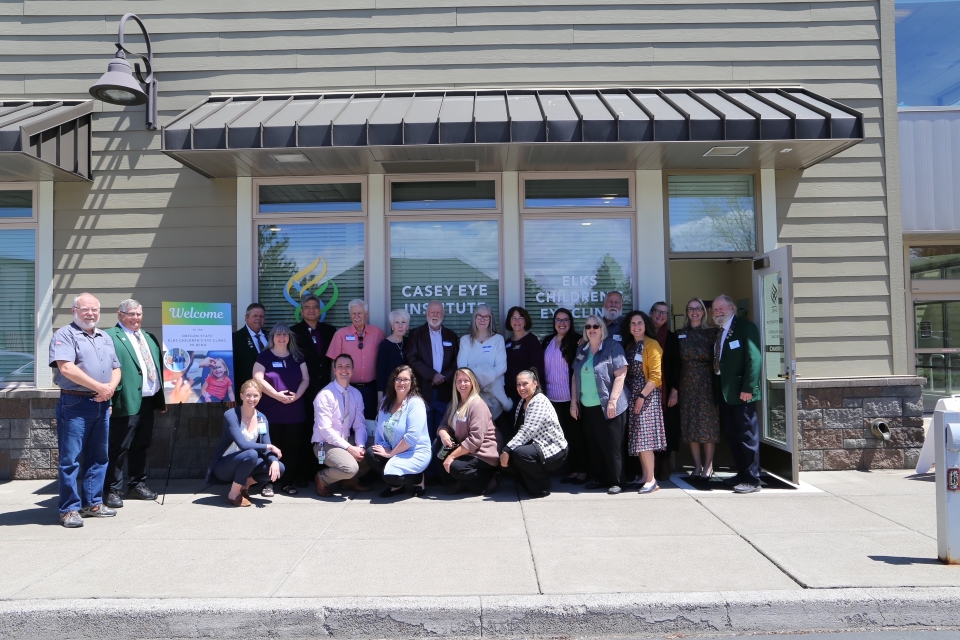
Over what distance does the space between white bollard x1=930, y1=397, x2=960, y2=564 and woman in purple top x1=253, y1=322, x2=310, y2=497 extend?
17.2 feet

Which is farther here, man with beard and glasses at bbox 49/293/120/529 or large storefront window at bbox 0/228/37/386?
large storefront window at bbox 0/228/37/386

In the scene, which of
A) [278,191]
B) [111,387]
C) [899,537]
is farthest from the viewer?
[278,191]

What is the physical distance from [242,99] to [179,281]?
2171 mm

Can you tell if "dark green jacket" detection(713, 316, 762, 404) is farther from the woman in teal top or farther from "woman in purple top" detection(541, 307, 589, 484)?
"woman in purple top" detection(541, 307, 589, 484)

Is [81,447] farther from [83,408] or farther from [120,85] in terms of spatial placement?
[120,85]

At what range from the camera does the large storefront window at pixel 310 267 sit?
7.96m

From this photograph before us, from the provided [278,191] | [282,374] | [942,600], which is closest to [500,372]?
[282,374]

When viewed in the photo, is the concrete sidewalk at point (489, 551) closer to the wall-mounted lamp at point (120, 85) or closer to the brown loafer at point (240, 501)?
the brown loafer at point (240, 501)

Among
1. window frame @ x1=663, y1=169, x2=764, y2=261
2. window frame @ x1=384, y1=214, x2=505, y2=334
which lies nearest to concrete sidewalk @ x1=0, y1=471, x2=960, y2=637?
window frame @ x1=384, y1=214, x2=505, y2=334

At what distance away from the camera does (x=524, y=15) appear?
8.02 meters

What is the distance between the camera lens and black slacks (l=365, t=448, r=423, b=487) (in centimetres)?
640

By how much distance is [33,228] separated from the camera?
798 cm

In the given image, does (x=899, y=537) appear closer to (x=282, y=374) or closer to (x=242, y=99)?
(x=282, y=374)

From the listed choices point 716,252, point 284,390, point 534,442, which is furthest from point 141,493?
point 716,252
